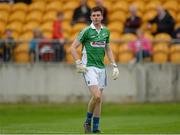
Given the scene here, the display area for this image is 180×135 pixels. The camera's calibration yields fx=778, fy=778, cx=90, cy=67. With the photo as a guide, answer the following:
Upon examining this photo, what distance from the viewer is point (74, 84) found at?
25.7 meters

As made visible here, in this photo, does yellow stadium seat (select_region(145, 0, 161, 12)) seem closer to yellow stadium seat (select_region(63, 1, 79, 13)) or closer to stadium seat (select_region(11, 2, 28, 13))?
yellow stadium seat (select_region(63, 1, 79, 13))

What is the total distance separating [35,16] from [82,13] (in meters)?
2.11

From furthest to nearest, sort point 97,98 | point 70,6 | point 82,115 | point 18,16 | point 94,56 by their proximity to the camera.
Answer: point 18,16, point 70,6, point 82,115, point 94,56, point 97,98

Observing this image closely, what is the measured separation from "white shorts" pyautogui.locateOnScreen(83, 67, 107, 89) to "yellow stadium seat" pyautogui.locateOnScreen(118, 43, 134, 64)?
9023mm

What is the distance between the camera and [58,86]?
25.8 metres

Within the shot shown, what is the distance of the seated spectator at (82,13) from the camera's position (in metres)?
26.5

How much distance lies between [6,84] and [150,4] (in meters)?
5.78

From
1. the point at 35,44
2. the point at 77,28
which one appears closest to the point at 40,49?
the point at 35,44

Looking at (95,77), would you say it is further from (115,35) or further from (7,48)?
(115,35)

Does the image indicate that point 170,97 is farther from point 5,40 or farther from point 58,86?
point 5,40

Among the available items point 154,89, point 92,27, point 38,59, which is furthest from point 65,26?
point 92,27

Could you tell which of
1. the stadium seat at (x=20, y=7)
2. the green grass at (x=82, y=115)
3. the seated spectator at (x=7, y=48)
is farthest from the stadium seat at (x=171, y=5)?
the seated spectator at (x=7, y=48)

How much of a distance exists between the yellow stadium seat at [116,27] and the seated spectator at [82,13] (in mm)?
798

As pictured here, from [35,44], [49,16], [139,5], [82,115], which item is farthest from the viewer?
[49,16]
